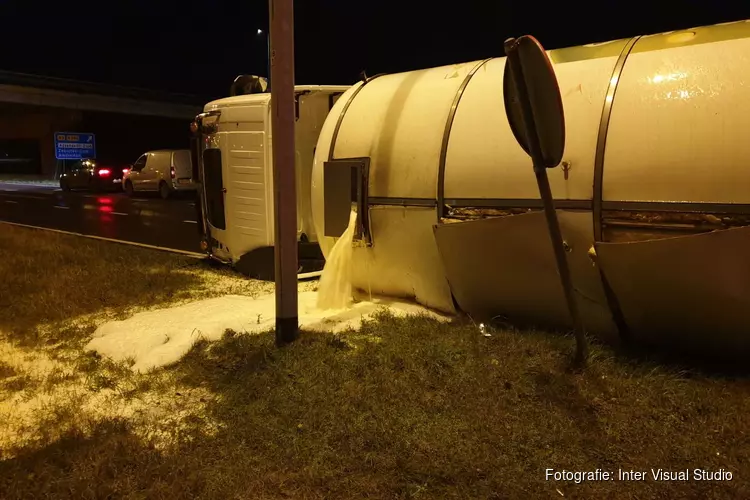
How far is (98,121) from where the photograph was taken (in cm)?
5094

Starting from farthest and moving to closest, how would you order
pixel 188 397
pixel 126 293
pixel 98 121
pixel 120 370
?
pixel 98 121, pixel 126 293, pixel 120 370, pixel 188 397

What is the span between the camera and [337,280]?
5992mm

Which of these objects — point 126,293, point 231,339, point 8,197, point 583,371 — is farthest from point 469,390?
point 8,197

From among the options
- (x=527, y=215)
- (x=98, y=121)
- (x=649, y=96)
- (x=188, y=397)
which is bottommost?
(x=188, y=397)

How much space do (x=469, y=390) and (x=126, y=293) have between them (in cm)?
489

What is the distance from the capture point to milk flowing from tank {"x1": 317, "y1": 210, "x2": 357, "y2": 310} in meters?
5.94

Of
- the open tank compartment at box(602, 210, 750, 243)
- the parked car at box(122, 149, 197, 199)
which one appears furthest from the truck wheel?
the open tank compartment at box(602, 210, 750, 243)

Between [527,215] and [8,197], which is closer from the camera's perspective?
[527,215]

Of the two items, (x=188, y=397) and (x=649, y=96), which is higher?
(x=649, y=96)

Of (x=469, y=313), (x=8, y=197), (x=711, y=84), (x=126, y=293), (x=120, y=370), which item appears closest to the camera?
(x=711, y=84)

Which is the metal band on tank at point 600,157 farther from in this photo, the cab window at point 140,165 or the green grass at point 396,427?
the cab window at point 140,165

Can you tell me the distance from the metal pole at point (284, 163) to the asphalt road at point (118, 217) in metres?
6.64

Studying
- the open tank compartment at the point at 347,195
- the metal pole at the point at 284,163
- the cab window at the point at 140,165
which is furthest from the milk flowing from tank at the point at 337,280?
the cab window at the point at 140,165

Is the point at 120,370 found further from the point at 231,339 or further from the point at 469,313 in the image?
the point at 469,313
